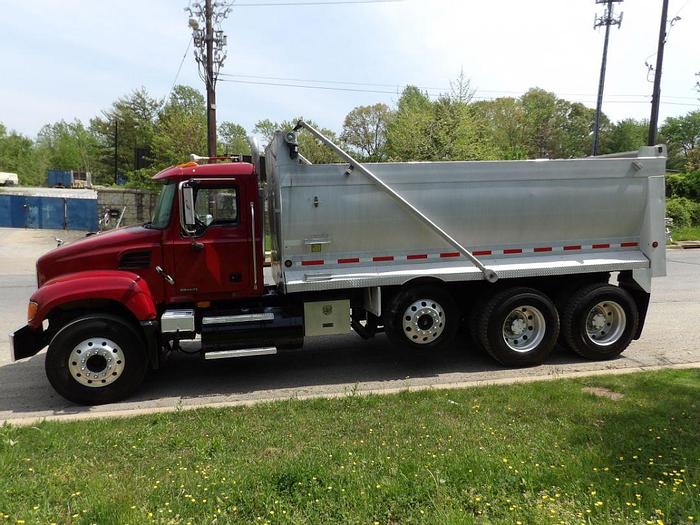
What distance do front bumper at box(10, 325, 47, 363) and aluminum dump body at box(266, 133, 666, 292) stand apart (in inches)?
101

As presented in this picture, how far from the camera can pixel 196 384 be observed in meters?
6.00

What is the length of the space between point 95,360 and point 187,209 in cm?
178

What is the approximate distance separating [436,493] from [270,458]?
1.22 m

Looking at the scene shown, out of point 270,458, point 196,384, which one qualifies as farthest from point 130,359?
point 270,458

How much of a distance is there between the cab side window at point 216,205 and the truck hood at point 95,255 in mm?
558

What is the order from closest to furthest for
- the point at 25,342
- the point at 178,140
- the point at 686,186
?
the point at 25,342, the point at 686,186, the point at 178,140

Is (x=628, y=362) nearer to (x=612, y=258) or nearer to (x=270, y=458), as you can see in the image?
(x=612, y=258)

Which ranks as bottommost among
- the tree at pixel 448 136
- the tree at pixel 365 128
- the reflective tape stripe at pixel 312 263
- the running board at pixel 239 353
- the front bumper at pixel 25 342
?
the running board at pixel 239 353

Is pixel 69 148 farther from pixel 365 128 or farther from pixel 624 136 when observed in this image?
pixel 624 136

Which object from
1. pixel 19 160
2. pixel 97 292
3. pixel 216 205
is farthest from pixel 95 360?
pixel 19 160

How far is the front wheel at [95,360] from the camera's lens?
5238mm

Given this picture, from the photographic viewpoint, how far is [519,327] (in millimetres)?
6398

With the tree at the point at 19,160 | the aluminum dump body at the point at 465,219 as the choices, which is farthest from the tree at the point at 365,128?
the aluminum dump body at the point at 465,219

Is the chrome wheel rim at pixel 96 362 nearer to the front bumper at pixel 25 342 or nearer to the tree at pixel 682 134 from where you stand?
the front bumper at pixel 25 342
